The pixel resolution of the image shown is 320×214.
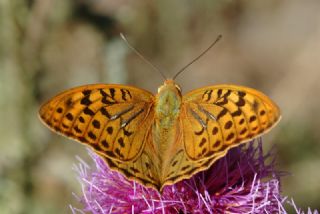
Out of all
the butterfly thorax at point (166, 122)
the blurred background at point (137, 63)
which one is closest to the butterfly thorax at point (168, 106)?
the butterfly thorax at point (166, 122)

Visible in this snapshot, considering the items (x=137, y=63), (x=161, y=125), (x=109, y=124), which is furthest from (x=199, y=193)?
(x=137, y=63)

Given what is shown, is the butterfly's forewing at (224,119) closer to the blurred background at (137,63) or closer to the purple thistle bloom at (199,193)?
the purple thistle bloom at (199,193)

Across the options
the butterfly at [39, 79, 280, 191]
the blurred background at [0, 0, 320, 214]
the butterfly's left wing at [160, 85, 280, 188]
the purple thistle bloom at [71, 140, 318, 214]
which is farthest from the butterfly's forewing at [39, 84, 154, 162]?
the blurred background at [0, 0, 320, 214]

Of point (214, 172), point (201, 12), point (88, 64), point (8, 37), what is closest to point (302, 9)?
point (201, 12)

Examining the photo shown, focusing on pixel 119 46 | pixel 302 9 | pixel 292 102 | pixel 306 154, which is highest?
pixel 302 9

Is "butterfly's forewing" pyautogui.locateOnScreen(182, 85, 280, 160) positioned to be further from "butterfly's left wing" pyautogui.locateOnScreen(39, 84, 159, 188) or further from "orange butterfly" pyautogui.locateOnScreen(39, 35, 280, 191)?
"butterfly's left wing" pyautogui.locateOnScreen(39, 84, 159, 188)

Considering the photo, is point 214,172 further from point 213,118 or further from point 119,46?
point 119,46

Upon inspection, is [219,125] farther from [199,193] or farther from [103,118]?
[103,118]
